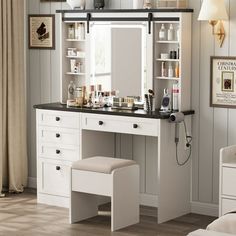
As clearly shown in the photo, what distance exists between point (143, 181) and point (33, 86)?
4.81 ft

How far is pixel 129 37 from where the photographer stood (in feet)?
20.2

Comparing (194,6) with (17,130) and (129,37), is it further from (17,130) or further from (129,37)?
(17,130)

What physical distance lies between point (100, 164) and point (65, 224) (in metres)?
0.57

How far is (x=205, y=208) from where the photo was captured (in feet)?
19.8

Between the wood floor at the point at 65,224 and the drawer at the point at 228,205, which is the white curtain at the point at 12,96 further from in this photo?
the drawer at the point at 228,205

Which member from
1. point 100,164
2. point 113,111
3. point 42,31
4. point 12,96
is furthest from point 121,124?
point 42,31

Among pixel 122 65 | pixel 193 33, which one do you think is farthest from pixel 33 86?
pixel 193 33

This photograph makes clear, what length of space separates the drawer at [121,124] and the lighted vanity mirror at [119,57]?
393 mm

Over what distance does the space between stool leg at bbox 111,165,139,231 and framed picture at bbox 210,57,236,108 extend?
86 cm

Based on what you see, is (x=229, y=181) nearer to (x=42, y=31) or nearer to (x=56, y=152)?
(x=56, y=152)

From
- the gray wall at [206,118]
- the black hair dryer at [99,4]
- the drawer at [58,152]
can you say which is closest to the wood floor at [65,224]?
the gray wall at [206,118]

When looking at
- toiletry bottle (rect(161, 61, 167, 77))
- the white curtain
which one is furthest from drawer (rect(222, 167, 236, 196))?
the white curtain

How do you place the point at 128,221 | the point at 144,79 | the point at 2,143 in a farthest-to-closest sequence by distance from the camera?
the point at 2,143
the point at 144,79
the point at 128,221

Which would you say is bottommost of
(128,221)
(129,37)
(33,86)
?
(128,221)
